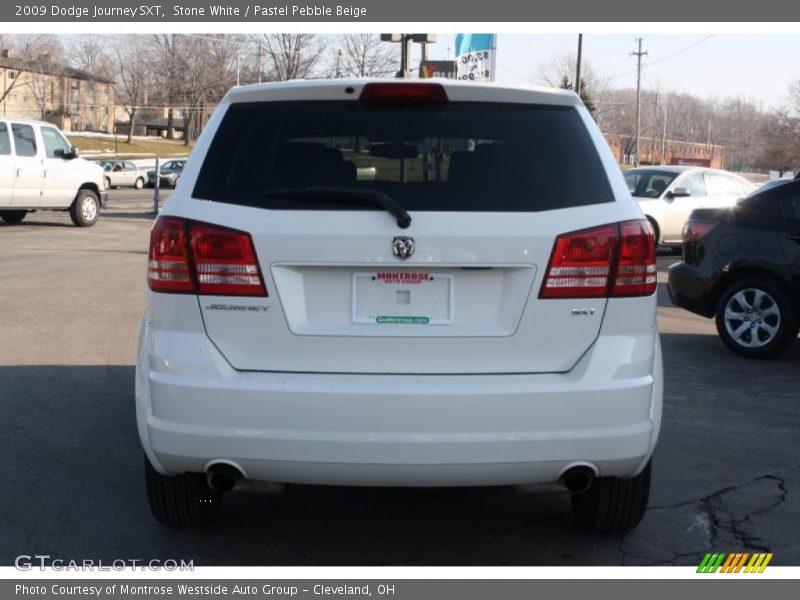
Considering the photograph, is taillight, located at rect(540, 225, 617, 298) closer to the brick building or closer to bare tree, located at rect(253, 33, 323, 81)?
bare tree, located at rect(253, 33, 323, 81)

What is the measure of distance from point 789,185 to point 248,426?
687 cm

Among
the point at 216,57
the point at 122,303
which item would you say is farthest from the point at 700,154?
the point at 122,303

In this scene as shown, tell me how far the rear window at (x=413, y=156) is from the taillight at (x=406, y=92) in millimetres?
42

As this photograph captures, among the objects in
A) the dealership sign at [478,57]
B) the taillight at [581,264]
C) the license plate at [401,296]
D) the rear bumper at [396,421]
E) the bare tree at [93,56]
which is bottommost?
the rear bumper at [396,421]

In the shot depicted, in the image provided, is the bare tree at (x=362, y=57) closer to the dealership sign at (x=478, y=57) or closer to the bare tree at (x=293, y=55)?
the bare tree at (x=293, y=55)

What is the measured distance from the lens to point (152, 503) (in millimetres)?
4434

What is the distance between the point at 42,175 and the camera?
2230cm

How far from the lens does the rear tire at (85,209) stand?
2325 cm

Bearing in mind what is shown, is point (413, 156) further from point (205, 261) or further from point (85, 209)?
point (85, 209)

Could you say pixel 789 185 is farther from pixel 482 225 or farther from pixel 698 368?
pixel 482 225

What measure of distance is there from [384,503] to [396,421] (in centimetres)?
148

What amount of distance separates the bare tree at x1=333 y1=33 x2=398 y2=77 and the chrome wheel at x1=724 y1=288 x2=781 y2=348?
4000 cm

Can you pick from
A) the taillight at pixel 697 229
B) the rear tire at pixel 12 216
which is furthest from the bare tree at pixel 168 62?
the taillight at pixel 697 229

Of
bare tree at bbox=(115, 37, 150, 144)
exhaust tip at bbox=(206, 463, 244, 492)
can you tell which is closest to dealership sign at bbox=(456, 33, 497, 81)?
exhaust tip at bbox=(206, 463, 244, 492)
